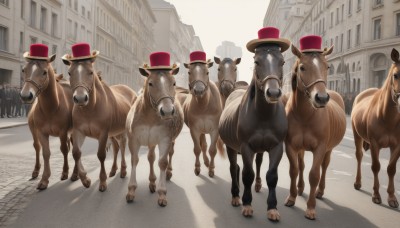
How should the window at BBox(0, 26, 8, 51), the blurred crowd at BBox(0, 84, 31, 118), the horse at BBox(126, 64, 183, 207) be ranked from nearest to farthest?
the horse at BBox(126, 64, 183, 207), the blurred crowd at BBox(0, 84, 31, 118), the window at BBox(0, 26, 8, 51)

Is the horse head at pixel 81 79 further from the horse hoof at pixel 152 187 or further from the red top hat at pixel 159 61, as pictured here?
the horse hoof at pixel 152 187

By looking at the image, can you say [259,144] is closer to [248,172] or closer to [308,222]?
[248,172]

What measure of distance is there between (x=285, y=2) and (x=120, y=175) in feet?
337

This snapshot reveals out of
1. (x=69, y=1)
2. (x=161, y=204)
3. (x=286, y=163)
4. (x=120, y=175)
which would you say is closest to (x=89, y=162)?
(x=120, y=175)

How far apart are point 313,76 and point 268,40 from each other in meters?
0.76

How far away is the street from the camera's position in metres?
5.25

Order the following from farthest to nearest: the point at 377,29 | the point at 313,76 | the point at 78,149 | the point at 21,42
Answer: the point at 377,29, the point at 21,42, the point at 78,149, the point at 313,76

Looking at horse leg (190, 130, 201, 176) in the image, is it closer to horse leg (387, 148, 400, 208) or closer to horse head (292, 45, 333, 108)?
horse head (292, 45, 333, 108)

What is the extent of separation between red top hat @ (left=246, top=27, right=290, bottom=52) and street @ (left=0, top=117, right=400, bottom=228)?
230 centimetres

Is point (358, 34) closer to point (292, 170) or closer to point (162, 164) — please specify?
point (292, 170)

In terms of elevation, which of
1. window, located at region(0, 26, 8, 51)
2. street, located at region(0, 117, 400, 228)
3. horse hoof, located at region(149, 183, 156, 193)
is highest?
window, located at region(0, 26, 8, 51)

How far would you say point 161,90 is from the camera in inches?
231

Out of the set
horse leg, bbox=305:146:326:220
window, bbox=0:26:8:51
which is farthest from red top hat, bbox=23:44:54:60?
window, bbox=0:26:8:51

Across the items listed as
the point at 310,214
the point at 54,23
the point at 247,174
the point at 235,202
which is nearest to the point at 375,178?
the point at 310,214
